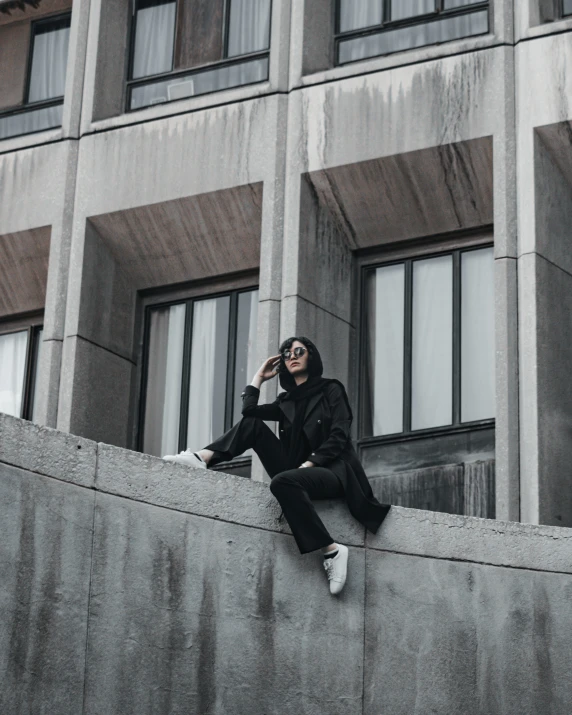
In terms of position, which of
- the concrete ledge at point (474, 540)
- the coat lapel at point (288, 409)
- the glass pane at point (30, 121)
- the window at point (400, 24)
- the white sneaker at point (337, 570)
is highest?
the window at point (400, 24)

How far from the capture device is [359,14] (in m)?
22.6

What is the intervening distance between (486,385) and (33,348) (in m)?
6.91

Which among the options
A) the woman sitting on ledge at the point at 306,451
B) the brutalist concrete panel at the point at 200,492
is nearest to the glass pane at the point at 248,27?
the woman sitting on ledge at the point at 306,451

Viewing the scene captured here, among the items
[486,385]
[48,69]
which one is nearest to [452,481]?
[486,385]

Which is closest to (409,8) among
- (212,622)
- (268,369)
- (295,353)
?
(268,369)

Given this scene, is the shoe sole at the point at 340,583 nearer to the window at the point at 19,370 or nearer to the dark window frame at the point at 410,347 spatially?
the dark window frame at the point at 410,347

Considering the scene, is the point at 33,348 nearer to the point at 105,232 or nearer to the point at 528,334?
the point at 105,232

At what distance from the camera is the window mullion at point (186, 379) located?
22812 mm

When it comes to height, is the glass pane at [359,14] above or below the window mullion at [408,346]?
above

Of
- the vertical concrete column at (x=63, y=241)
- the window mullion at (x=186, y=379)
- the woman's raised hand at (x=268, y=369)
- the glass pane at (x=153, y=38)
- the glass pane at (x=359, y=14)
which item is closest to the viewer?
the woman's raised hand at (x=268, y=369)

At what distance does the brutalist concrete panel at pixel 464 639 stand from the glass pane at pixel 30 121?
37.9 feet

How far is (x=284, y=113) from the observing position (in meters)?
21.7

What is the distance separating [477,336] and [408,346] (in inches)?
36.0

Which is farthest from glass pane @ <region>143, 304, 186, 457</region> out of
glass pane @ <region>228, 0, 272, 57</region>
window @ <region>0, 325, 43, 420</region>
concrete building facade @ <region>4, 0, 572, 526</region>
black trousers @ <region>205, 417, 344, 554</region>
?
black trousers @ <region>205, 417, 344, 554</region>
